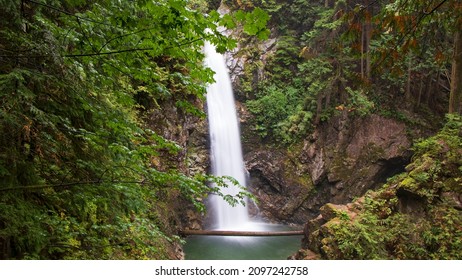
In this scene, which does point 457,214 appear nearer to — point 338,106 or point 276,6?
point 338,106

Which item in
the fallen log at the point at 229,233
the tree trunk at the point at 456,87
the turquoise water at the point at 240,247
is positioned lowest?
the turquoise water at the point at 240,247

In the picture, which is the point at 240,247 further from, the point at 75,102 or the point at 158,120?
the point at 75,102

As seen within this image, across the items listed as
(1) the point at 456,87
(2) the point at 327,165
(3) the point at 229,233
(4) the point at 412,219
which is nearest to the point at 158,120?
(3) the point at 229,233

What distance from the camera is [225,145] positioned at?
53.7 feet

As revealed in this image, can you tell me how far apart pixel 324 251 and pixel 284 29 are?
15.3 m

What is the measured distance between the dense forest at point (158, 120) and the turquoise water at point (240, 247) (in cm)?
114

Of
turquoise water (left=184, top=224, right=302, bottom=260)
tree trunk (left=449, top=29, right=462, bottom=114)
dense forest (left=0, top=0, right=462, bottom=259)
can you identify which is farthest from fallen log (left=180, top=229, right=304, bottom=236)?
tree trunk (left=449, top=29, right=462, bottom=114)

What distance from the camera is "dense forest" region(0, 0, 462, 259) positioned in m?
2.14

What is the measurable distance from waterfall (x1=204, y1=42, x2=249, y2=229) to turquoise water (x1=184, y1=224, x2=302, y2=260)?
220cm

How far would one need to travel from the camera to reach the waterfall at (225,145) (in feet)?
49.0

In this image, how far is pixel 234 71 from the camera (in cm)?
1836

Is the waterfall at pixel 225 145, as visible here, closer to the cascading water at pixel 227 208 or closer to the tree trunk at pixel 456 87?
the cascading water at pixel 227 208

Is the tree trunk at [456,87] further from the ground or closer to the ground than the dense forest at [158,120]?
further from the ground

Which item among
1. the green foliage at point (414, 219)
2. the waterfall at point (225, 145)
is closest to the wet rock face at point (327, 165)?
the waterfall at point (225, 145)
